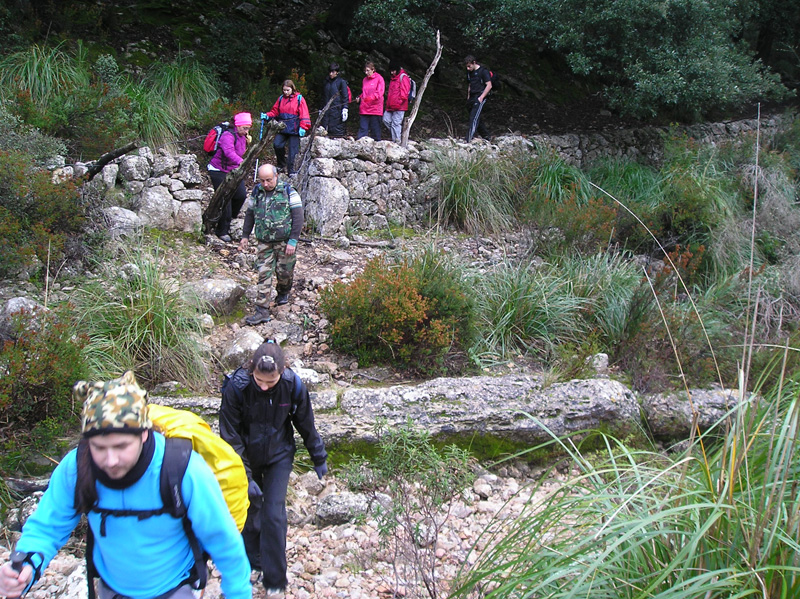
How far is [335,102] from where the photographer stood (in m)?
9.12

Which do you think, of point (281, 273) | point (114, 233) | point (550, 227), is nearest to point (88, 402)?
point (281, 273)

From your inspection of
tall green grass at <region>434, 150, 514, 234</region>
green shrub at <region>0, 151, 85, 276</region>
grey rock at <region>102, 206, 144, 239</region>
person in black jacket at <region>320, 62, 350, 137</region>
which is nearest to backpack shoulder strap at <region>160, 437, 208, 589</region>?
green shrub at <region>0, 151, 85, 276</region>

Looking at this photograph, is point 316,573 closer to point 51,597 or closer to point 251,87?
point 51,597

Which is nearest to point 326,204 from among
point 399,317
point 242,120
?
point 242,120

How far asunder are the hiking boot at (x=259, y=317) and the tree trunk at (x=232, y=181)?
70.9 inches

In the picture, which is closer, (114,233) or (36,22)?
(114,233)

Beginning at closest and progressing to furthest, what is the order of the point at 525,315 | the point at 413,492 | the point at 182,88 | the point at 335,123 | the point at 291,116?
the point at 413,492, the point at 525,315, the point at 291,116, the point at 182,88, the point at 335,123

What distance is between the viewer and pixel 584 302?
6453 millimetres

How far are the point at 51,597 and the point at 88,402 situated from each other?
202 cm

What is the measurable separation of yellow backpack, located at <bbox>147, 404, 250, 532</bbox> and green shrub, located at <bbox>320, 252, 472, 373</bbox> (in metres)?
3.07

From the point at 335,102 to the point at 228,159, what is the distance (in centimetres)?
253

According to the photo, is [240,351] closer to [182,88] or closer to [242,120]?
[242,120]

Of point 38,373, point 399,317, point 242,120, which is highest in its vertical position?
point 242,120

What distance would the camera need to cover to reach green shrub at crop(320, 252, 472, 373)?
17.8 feet
